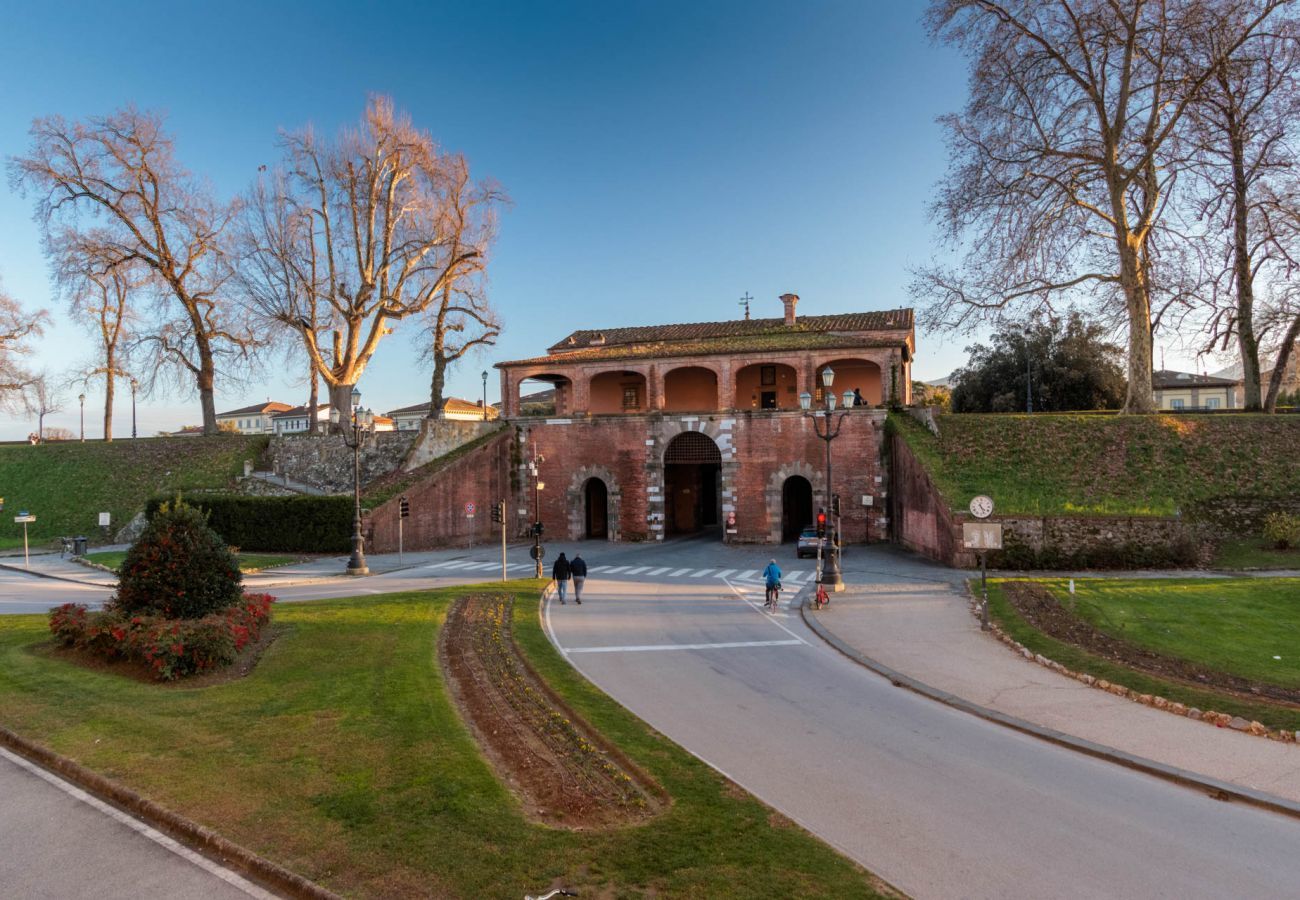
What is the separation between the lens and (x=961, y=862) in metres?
5.50

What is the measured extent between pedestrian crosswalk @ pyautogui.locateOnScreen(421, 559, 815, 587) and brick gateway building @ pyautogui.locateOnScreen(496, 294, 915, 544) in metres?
7.82

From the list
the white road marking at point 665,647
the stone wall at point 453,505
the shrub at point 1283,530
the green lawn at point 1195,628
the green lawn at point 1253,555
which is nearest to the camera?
the green lawn at point 1195,628

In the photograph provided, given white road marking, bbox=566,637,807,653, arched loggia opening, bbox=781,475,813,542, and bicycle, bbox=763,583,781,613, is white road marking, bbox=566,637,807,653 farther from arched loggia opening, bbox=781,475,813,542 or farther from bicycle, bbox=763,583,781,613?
arched loggia opening, bbox=781,475,813,542

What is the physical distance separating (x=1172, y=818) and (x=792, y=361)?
28.3m

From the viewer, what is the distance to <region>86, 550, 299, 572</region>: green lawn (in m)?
25.2

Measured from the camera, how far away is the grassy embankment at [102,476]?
35.9 metres

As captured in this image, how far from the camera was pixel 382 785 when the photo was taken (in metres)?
6.40

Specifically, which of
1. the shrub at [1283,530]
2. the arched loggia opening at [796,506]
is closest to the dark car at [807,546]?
the arched loggia opening at [796,506]

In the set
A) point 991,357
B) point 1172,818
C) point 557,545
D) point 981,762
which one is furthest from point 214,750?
point 991,357

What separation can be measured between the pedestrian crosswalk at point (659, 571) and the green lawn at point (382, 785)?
1238 cm

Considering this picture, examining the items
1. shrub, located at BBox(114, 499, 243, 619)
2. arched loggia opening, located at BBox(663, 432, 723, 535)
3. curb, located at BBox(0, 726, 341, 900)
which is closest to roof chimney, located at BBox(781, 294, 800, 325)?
arched loggia opening, located at BBox(663, 432, 723, 535)

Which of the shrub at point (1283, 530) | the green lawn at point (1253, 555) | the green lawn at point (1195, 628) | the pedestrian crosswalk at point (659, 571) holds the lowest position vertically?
the pedestrian crosswalk at point (659, 571)

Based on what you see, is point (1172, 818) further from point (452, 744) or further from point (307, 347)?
point (307, 347)

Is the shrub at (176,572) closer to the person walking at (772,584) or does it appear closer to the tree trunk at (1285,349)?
the person walking at (772,584)
